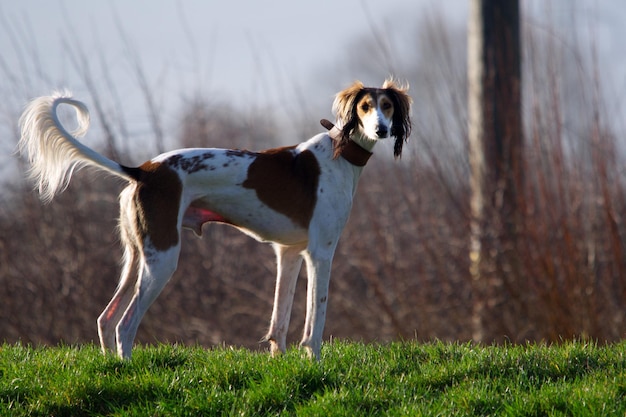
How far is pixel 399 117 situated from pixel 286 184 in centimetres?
92

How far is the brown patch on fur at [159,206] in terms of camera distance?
227 inches

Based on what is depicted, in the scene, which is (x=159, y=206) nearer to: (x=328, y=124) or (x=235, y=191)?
(x=235, y=191)

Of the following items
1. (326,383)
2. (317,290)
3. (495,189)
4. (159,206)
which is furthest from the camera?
(495,189)

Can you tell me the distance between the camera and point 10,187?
38.9 ft

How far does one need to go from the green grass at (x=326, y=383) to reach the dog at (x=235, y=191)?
12.7 inches

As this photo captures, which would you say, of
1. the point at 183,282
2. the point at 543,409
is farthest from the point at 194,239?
the point at 543,409

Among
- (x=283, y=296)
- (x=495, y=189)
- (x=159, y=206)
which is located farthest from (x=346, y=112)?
(x=495, y=189)

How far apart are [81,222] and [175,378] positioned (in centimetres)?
699

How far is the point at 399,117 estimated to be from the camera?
20.9 feet

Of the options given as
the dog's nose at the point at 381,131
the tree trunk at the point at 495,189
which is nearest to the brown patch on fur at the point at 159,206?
the dog's nose at the point at 381,131

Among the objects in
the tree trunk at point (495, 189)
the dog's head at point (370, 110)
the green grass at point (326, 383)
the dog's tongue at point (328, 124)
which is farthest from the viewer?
the tree trunk at point (495, 189)

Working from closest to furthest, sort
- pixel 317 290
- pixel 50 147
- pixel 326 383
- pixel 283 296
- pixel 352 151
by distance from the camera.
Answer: pixel 326 383
pixel 50 147
pixel 317 290
pixel 352 151
pixel 283 296

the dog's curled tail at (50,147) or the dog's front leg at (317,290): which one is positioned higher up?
the dog's curled tail at (50,147)

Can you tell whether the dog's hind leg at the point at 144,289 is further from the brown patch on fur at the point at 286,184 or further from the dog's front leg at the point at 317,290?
the dog's front leg at the point at 317,290
